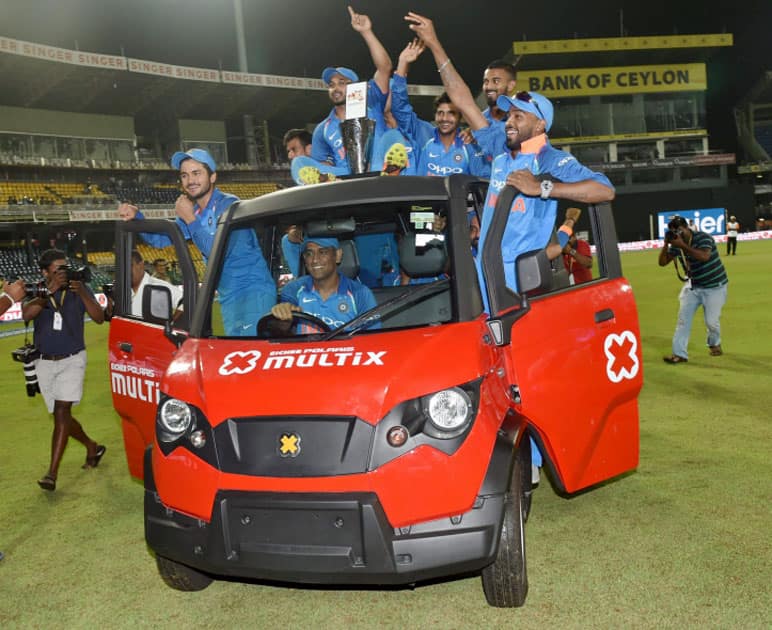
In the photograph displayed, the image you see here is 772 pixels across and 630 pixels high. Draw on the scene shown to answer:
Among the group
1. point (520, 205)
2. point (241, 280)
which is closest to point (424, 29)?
point (520, 205)

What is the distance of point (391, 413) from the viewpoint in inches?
115

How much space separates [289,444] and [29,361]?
370 cm

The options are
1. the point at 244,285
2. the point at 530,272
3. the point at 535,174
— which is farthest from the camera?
the point at 535,174

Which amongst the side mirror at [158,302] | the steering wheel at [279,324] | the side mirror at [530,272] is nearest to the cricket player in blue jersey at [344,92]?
the side mirror at [158,302]

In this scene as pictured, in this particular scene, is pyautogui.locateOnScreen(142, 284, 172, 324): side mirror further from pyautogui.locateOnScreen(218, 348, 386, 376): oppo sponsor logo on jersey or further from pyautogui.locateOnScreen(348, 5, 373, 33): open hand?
pyautogui.locateOnScreen(348, 5, 373, 33): open hand

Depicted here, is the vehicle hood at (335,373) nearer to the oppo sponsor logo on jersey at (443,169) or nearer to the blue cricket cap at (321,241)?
the blue cricket cap at (321,241)

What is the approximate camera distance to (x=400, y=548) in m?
2.81

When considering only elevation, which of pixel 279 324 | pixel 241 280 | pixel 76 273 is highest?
pixel 76 273

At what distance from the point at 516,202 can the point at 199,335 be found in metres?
1.93

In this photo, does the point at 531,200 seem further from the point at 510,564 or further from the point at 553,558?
the point at 510,564

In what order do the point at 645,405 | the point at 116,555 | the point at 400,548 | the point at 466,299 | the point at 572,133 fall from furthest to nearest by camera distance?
the point at 572,133, the point at 645,405, the point at 116,555, the point at 466,299, the point at 400,548

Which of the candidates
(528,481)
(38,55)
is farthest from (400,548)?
(38,55)

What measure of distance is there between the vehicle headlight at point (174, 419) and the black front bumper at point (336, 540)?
15.3 inches

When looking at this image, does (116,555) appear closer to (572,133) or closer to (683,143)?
(572,133)
